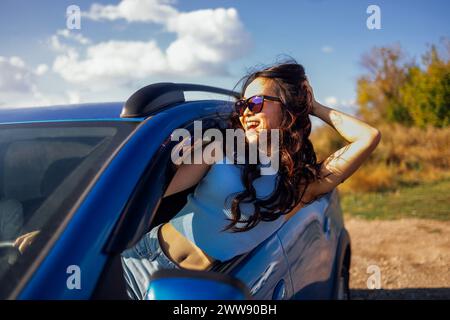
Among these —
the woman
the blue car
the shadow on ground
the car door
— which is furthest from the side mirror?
the shadow on ground

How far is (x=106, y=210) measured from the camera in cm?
125

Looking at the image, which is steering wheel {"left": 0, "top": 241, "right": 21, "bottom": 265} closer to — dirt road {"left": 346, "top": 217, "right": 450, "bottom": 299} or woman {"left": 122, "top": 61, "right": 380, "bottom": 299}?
woman {"left": 122, "top": 61, "right": 380, "bottom": 299}

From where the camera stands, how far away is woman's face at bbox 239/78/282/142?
1.80 metres

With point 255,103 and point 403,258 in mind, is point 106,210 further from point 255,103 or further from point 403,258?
point 403,258

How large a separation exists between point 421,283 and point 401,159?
6295mm

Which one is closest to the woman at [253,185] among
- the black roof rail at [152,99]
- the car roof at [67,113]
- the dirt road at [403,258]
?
the black roof rail at [152,99]

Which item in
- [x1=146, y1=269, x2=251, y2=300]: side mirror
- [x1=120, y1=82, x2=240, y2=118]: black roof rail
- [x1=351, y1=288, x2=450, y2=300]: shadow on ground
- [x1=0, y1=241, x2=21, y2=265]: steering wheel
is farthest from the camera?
[x1=351, y1=288, x2=450, y2=300]: shadow on ground

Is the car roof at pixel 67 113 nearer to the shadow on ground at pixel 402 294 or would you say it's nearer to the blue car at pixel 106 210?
the blue car at pixel 106 210

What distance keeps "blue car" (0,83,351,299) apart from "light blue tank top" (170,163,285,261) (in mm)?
63

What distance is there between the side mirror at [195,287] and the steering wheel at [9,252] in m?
0.47

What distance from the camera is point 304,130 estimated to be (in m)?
1.93

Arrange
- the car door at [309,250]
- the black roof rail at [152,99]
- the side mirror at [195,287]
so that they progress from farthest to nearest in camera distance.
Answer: the car door at [309,250], the black roof rail at [152,99], the side mirror at [195,287]

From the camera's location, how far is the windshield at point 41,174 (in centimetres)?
125
